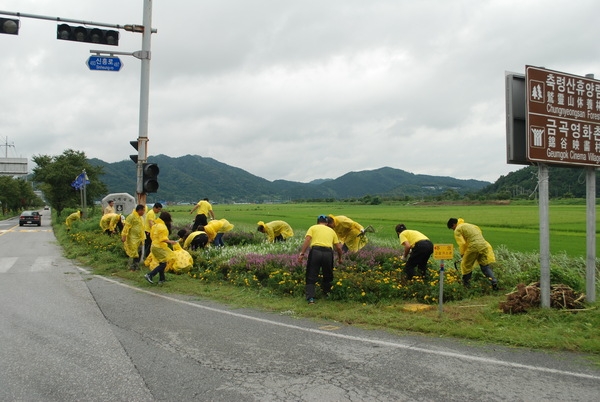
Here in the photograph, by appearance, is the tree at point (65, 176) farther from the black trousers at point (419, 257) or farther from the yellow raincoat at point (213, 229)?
the black trousers at point (419, 257)

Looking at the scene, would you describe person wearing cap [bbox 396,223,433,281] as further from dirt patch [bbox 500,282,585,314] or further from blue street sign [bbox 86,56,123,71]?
blue street sign [bbox 86,56,123,71]

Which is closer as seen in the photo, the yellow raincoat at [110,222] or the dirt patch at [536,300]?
the dirt patch at [536,300]

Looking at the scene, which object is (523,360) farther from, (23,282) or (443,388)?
(23,282)

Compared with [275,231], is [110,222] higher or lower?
higher

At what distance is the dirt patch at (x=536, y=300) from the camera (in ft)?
24.2

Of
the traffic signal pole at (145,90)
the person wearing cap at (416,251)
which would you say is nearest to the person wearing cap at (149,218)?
the traffic signal pole at (145,90)

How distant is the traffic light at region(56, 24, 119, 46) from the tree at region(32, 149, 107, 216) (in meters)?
34.8

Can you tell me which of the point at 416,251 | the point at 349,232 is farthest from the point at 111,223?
the point at 416,251

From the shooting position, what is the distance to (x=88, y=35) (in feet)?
37.4

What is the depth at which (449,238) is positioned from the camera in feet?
74.4

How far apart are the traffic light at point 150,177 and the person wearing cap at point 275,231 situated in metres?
4.85

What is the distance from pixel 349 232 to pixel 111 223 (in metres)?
11.7

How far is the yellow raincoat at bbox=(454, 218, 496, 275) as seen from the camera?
941 cm

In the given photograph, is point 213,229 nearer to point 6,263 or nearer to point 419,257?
point 6,263
